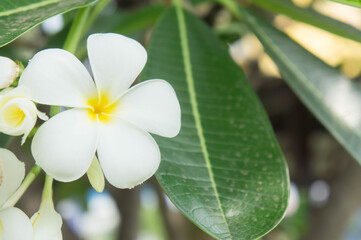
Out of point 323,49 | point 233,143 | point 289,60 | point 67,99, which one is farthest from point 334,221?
point 67,99

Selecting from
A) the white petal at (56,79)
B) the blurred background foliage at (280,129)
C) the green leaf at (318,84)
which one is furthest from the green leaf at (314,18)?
the white petal at (56,79)

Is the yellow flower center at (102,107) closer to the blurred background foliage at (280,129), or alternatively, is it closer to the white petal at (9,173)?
the white petal at (9,173)

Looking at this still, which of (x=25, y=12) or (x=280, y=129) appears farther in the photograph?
(x=280, y=129)

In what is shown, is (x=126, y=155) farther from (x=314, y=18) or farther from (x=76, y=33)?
(x=314, y=18)

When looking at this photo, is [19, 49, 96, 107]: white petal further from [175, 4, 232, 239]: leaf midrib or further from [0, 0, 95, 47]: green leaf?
[175, 4, 232, 239]: leaf midrib

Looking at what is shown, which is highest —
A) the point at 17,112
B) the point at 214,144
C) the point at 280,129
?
the point at 17,112

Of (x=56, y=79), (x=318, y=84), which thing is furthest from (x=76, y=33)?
(x=318, y=84)

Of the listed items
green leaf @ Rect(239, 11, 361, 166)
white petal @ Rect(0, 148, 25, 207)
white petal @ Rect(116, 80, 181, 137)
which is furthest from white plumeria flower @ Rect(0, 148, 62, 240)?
green leaf @ Rect(239, 11, 361, 166)
